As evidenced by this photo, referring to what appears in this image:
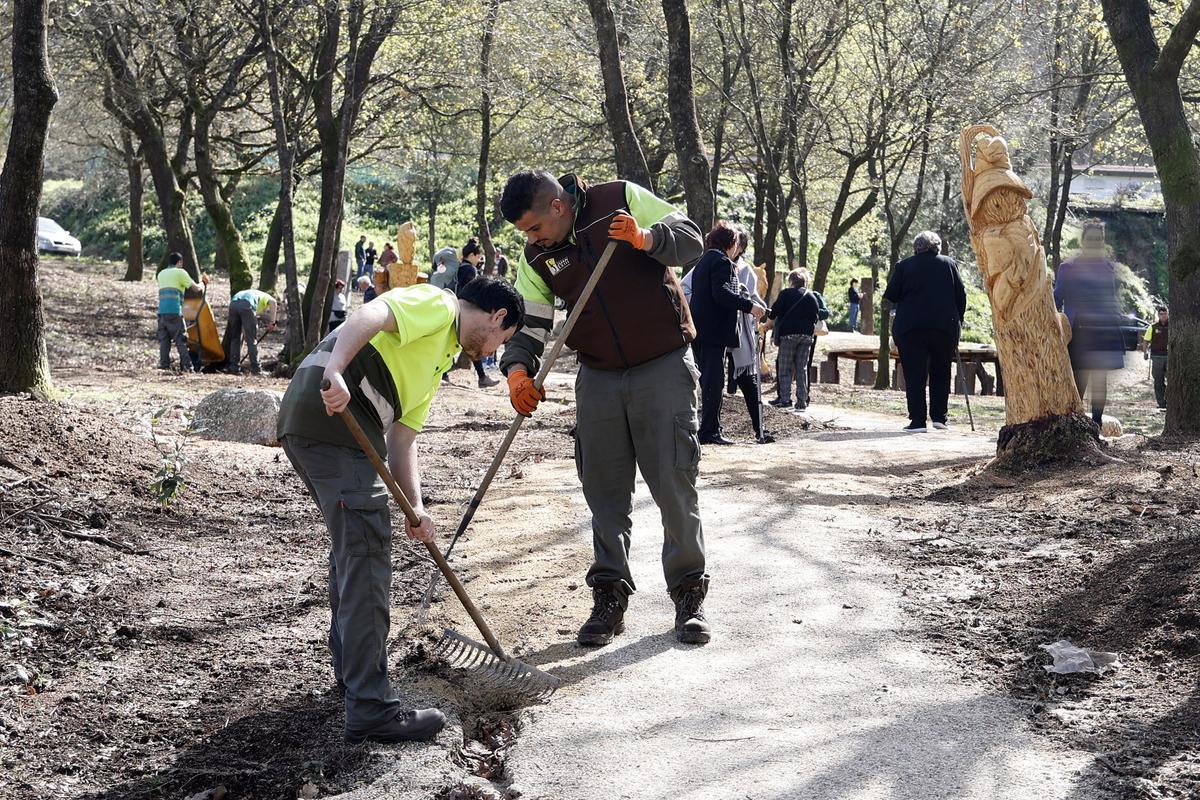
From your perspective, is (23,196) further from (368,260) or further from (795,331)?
(368,260)

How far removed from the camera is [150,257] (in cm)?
4072

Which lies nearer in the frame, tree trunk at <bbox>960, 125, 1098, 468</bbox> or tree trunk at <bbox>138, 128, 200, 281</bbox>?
tree trunk at <bbox>960, 125, 1098, 468</bbox>

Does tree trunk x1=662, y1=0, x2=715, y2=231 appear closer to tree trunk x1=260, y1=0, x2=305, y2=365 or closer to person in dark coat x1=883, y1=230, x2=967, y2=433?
person in dark coat x1=883, y1=230, x2=967, y2=433

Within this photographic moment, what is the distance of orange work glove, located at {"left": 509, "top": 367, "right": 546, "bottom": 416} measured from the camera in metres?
4.98

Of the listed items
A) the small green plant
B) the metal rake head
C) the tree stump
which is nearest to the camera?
the metal rake head

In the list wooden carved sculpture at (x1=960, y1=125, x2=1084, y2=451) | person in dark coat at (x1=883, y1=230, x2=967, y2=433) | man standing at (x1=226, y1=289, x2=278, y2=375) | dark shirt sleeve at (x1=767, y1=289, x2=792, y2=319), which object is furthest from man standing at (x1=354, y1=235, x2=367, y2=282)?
wooden carved sculpture at (x1=960, y1=125, x2=1084, y2=451)

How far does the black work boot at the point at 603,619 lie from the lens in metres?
5.07

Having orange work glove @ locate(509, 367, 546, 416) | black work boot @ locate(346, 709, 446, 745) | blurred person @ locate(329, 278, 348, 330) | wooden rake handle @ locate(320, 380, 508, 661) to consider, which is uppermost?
blurred person @ locate(329, 278, 348, 330)

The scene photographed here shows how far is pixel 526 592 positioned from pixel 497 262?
23387mm

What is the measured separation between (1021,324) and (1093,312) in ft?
7.16

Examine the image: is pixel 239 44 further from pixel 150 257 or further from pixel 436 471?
pixel 150 257

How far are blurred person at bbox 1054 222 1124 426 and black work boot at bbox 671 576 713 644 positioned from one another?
6.80 metres

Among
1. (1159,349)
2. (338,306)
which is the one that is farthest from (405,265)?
(1159,349)

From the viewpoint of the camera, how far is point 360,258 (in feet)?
121
